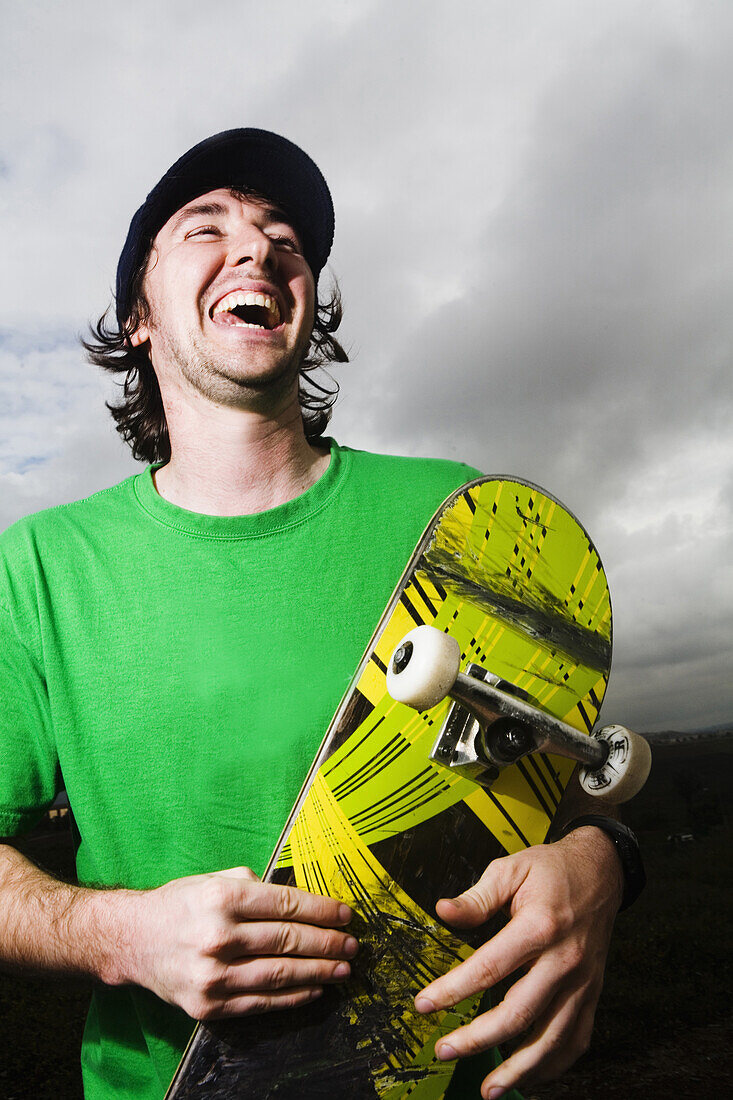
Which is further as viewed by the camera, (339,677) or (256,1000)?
(339,677)

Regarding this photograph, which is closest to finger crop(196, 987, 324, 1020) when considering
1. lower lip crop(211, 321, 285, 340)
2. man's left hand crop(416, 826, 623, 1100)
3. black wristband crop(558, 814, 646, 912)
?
man's left hand crop(416, 826, 623, 1100)

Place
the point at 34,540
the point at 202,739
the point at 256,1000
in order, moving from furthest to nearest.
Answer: the point at 34,540, the point at 202,739, the point at 256,1000

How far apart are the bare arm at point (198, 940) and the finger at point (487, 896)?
0.23 m

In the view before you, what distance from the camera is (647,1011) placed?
439 inches

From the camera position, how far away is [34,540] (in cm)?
207

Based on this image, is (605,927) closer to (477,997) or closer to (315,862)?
(477,997)

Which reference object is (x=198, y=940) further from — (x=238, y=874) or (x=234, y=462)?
(x=234, y=462)

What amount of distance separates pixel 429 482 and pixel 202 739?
1.07 meters

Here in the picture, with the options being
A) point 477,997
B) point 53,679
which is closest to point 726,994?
point 477,997

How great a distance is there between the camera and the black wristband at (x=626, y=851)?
1800 mm

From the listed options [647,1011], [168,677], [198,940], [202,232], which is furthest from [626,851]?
[647,1011]

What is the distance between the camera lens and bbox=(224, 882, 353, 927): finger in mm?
1394

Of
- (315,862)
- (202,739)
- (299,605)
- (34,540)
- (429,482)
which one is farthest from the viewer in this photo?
(429,482)

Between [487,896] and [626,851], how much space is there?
0.47 metres
